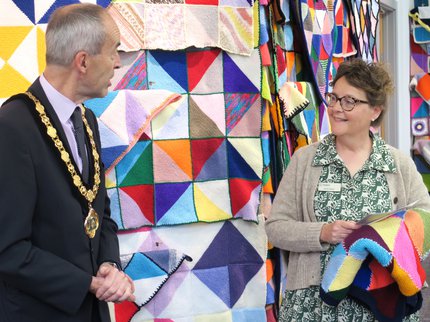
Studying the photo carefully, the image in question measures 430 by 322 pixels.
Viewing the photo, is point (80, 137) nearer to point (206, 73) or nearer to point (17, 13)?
point (17, 13)

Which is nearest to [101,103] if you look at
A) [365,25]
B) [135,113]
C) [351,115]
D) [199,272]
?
[135,113]

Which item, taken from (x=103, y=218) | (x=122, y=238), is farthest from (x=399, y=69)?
(x=103, y=218)

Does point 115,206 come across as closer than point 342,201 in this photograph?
No

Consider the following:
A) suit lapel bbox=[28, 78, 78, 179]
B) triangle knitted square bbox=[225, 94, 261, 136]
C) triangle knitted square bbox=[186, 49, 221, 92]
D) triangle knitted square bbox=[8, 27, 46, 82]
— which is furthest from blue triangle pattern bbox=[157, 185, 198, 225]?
suit lapel bbox=[28, 78, 78, 179]

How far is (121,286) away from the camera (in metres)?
1.71

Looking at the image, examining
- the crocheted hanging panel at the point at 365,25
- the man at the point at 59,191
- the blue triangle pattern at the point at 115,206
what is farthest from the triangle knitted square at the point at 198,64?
the crocheted hanging panel at the point at 365,25

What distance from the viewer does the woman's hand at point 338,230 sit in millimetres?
2162

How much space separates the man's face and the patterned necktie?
0.06 m

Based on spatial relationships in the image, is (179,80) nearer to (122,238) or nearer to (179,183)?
(179,183)

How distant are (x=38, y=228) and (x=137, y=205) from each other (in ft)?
3.99

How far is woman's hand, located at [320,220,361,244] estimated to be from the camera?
2.16 meters

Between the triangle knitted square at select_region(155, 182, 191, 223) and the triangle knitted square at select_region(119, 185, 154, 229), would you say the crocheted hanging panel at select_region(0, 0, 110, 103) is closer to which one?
the triangle knitted square at select_region(119, 185, 154, 229)

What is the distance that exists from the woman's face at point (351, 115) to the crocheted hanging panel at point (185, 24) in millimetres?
732

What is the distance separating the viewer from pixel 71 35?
1687 mm
